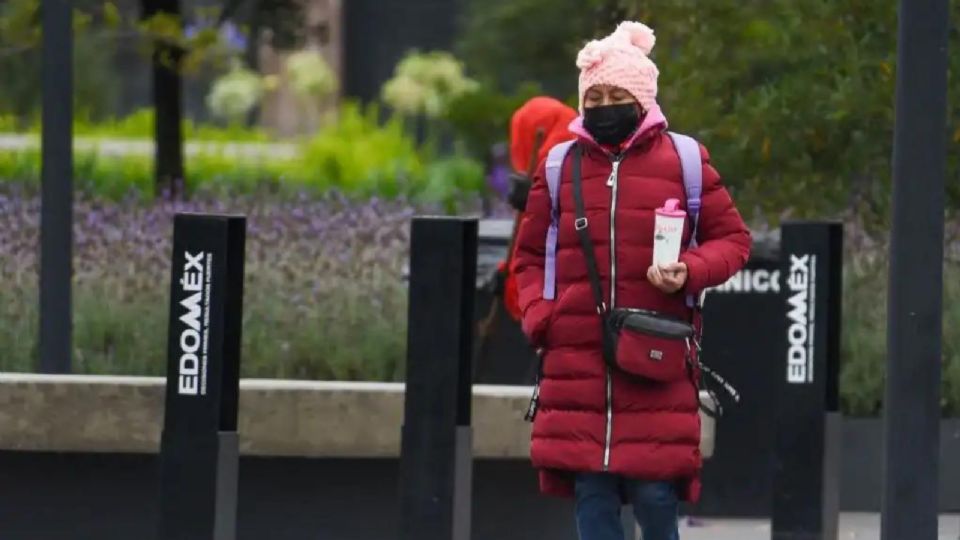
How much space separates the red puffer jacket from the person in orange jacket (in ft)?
8.47

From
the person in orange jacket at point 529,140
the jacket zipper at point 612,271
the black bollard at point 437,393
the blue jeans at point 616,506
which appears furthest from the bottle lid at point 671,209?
the person in orange jacket at point 529,140

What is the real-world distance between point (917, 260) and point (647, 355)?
89cm

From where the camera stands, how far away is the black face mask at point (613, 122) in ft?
19.5

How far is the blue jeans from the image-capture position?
6.01 m

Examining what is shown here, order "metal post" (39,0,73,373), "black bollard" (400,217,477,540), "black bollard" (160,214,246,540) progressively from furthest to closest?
"metal post" (39,0,73,373), "black bollard" (400,217,477,540), "black bollard" (160,214,246,540)

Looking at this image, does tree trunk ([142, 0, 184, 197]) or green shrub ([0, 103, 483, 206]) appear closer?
green shrub ([0, 103, 483, 206])

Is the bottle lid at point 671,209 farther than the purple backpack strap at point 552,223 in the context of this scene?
No

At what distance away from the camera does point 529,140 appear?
8.90 m

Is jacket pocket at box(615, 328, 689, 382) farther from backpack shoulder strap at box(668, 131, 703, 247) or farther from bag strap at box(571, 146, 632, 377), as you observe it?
backpack shoulder strap at box(668, 131, 703, 247)

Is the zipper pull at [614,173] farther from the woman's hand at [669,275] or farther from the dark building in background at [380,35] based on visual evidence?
the dark building in background at [380,35]

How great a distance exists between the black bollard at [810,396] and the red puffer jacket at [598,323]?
5.23 ft

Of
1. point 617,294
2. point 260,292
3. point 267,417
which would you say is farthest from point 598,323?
point 260,292

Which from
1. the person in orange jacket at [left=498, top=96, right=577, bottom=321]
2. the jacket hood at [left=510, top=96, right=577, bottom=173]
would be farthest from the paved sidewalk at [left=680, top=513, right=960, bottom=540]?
the jacket hood at [left=510, top=96, right=577, bottom=173]

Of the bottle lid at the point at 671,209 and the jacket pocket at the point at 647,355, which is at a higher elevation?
the bottle lid at the point at 671,209
